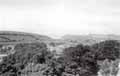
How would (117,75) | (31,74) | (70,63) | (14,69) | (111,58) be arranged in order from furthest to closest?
1. (111,58)
2. (117,75)
3. (70,63)
4. (14,69)
5. (31,74)

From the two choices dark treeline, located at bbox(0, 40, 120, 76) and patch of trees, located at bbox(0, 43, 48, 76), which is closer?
dark treeline, located at bbox(0, 40, 120, 76)

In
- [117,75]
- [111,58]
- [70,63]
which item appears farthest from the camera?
[111,58]

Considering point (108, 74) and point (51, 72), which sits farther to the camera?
point (108, 74)

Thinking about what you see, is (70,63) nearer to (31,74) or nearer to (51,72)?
(51,72)

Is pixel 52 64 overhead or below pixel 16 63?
below

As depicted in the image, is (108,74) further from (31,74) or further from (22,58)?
(22,58)

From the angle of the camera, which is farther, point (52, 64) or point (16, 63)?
point (16, 63)

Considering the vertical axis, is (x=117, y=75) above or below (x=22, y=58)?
below

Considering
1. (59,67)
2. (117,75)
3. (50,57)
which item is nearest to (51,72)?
(59,67)

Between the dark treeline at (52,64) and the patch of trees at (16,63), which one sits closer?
the dark treeline at (52,64)
